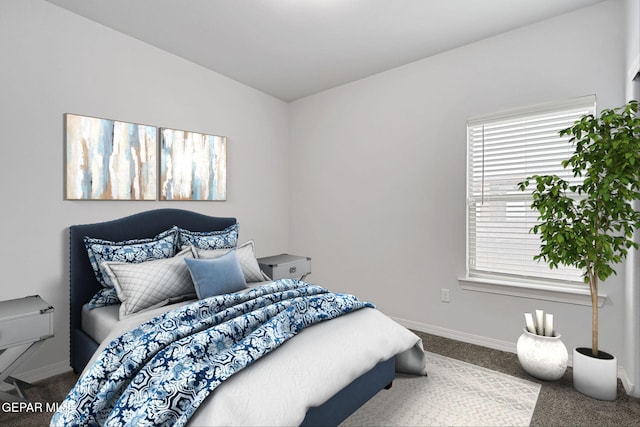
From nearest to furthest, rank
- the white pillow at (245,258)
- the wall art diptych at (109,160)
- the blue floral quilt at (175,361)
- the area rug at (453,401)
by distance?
the blue floral quilt at (175,361), the area rug at (453,401), the wall art diptych at (109,160), the white pillow at (245,258)

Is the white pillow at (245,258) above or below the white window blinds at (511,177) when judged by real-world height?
below

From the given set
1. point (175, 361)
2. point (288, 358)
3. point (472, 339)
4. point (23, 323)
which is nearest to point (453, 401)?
point (472, 339)

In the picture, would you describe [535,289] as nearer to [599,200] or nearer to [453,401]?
[599,200]

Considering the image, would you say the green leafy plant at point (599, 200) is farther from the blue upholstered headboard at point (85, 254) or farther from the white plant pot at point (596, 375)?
the blue upholstered headboard at point (85, 254)

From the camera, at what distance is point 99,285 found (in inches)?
107

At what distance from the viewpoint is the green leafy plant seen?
200 cm

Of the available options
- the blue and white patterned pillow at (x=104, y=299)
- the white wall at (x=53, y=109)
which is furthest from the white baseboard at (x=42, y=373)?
the blue and white patterned pillow at (x=104, y=299)

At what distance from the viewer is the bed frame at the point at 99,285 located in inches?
70.4

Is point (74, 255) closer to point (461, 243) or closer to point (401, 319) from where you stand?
point (401, 319)

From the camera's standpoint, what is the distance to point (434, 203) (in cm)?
332

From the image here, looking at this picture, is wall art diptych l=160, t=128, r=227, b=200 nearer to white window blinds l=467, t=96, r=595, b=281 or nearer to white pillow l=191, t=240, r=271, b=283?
white pillow l=191, t=240, r=271, b=283

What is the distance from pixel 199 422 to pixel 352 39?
300 cm

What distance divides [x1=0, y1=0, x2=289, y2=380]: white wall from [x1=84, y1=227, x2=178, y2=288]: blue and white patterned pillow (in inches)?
11.0

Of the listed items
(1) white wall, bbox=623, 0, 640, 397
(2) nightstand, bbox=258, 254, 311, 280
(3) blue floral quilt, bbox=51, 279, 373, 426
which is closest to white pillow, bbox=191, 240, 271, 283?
(2) nightstand, bbox=258, 254, 311, 280
